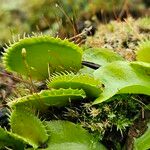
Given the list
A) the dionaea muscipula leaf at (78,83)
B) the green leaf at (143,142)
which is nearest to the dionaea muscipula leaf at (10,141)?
the dionaea muscipula leaf at (78,83)

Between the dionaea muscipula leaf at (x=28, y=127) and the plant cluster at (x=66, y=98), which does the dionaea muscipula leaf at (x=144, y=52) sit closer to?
the plant cluster at (x=66, y=98)

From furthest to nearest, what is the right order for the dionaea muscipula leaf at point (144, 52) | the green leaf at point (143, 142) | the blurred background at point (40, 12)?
1. the blurred background at point (40, 12)
2. the dionaea muscipula leaf at point (144, 52)
3. the green leaf at point (143, 142)

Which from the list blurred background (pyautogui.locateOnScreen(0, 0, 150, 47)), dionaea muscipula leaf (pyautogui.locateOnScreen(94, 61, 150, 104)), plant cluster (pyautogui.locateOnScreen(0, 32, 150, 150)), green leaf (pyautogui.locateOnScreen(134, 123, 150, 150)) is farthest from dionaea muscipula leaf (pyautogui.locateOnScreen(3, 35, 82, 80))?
blurred background (pyautogui.locateOnScreen(0, 0, 150, 47))

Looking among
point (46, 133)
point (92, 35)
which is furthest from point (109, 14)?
point (46, 133)

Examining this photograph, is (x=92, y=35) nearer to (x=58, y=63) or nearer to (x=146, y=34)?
(x=146, y=34)

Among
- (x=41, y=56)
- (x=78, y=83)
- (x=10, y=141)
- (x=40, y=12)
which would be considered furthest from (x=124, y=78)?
Result: (x=40, y=12)

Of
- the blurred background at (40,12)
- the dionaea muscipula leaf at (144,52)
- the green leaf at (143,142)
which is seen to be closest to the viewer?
the green leaf at (143,142)
